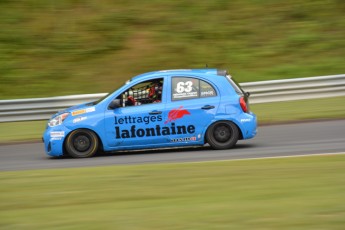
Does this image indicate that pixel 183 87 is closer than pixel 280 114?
Yes

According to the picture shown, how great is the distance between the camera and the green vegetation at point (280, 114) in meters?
16.0

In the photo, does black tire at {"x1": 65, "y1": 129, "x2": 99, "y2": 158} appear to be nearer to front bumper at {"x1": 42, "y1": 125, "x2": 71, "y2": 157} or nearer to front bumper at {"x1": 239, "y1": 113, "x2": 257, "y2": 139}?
front bumper at {"x1": 42, "y1": 125, "x2": 71, "y2": 157}

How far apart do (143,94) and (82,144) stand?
4.55ft

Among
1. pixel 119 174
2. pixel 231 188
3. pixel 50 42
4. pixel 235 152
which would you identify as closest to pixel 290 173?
pixel 231 188

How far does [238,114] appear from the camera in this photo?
12.6 meters

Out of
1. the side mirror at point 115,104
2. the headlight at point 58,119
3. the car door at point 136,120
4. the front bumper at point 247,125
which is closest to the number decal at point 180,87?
the car door at point 136,120

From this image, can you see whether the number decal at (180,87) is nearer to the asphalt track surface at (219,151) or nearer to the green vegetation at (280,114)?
the asphalt track surface at (219,151)

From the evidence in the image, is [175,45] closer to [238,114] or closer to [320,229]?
[238,114]

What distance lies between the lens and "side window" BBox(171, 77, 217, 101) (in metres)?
12.6

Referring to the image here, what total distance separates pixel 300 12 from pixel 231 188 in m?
16.7

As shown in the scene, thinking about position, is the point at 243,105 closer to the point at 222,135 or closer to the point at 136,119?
the point at 222,135

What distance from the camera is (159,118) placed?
12523 millimetres

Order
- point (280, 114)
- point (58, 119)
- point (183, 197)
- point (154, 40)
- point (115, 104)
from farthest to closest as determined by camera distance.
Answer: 1. point (154, 40)
2. point (280, 114)
3. point (58, 119)
4. point (115, 104)
5. point (183, 197)

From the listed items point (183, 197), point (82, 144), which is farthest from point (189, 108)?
point (183, 197)
